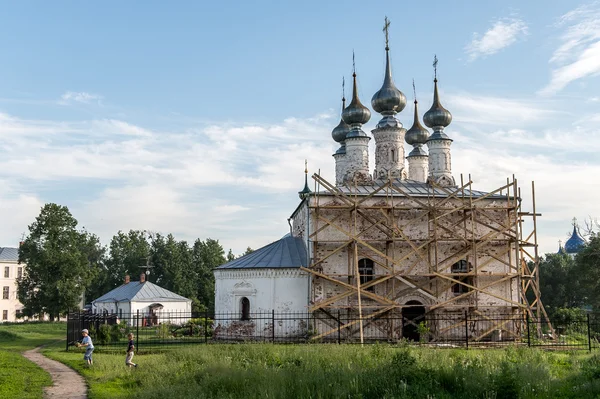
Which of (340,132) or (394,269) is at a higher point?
(340,132)

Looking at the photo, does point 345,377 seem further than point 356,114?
No

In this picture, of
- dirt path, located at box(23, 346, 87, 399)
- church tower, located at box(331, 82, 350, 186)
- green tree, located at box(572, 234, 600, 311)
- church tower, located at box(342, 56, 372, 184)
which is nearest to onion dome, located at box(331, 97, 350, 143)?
church tower, located at box(331, 82, 350, 186)

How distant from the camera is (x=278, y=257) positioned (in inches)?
884

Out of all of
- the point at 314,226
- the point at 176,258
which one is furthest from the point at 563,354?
the point at 176,258

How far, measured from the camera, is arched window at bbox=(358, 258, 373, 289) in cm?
2173

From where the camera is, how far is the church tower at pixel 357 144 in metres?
25.8

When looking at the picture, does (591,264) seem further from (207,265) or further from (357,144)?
(207,265)

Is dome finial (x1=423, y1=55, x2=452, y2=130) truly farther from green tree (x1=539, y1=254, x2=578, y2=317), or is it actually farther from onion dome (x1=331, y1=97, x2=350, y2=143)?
green tree (x1=539, y1=254, x2=578, y2=317)

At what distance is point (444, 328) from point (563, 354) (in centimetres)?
530

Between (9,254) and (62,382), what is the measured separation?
44.7 meters

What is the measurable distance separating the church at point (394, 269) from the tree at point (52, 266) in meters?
17.5

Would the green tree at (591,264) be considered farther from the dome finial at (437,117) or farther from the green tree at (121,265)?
the green tree at (121,265)

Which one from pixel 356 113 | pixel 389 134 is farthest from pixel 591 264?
pixel 356 113

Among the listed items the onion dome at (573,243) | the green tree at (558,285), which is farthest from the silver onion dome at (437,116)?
the onion dome at (573,243)
